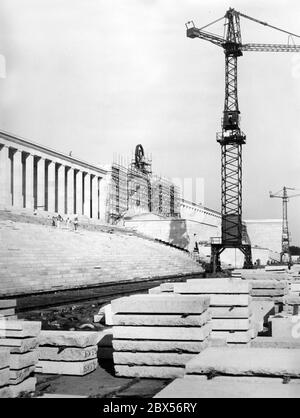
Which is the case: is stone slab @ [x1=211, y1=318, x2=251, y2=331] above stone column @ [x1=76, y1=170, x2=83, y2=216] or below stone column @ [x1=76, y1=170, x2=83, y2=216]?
below

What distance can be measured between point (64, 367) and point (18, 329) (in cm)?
106

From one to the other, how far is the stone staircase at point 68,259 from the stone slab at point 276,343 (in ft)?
41.2

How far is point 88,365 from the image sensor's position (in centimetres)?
697

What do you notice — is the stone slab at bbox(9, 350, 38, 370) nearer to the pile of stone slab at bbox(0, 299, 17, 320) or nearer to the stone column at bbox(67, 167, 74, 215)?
the pile of stone slab at bbox(0, 299, 17, 320)

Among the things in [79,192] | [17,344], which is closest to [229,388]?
[17,344]

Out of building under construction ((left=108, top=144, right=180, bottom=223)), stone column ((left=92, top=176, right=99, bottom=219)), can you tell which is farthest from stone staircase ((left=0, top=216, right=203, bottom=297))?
building under construction ((left=108, top=144, right=180, bottom=223))

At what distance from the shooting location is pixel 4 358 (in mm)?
5219

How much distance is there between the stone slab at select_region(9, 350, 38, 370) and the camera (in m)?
5.67

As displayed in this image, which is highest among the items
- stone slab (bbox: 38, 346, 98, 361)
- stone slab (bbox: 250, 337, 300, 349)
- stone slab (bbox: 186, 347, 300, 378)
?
stone slab (bbox: 186, 347, 300, 378)

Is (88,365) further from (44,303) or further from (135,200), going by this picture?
(135,200)

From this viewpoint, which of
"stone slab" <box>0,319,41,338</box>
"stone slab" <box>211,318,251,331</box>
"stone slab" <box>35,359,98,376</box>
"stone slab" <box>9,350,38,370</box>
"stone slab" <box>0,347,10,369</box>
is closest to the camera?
"stone slab" <box>0,347,10,369</box>

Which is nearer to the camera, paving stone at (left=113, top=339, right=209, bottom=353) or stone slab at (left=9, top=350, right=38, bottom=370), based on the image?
stone slab at (left=9, top=350, right=38, bottom=370)

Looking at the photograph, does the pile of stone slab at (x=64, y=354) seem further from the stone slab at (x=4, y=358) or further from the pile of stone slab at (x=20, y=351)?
the stone slab at (x=4, y=358)

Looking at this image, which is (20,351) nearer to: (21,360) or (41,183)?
(21,360)
